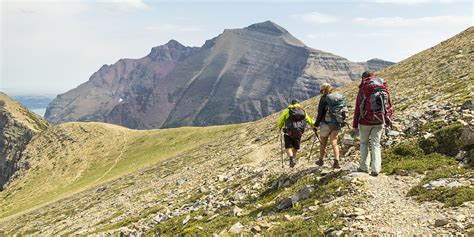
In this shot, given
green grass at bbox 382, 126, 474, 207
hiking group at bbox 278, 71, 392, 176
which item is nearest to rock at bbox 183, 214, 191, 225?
hiking group at bbox 278, 71, 392, 176

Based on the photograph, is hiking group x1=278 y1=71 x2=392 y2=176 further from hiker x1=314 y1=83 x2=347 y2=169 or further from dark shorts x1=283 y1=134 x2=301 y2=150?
dark shorts x1=283 y1=134 x2=301 y2=150

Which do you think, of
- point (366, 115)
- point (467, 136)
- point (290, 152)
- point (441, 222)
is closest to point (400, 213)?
point (441, 222)

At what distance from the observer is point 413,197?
1274 centimetres

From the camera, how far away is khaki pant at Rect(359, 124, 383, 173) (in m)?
15.2

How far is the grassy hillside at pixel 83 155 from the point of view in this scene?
97.9 meters

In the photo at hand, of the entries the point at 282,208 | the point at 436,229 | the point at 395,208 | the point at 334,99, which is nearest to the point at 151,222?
the point at 282,208

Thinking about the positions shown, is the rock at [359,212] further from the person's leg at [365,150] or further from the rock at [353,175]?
the person's leg at [365,150]

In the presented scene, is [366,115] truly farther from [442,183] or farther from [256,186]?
[256,186]

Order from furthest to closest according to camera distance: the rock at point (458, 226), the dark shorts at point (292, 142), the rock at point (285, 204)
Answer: the dark shorts at point (292, 142) → the rock at point (285, 204) → the rock at point (458, 226)

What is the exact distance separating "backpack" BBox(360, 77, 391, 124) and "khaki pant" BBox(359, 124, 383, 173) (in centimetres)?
44

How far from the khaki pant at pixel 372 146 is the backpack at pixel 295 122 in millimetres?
4484

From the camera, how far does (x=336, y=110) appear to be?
16984 mm

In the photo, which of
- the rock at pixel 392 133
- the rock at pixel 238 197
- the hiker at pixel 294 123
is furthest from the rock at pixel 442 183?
the rock at pixel 238 197

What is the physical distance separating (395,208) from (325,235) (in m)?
2.73
